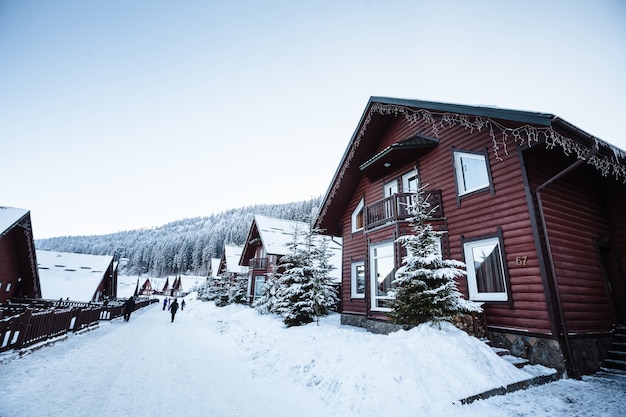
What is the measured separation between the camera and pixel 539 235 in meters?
8.00

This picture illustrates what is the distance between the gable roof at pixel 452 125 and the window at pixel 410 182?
5.02 feet

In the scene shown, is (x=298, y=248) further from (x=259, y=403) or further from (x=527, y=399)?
(x=527, y=399)

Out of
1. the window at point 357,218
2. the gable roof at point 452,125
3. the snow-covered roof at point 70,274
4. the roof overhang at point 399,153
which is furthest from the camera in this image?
the snow-covered roof at point 70,274

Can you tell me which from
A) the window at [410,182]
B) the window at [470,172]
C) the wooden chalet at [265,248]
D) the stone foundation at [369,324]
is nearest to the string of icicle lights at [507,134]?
the window at [470,172]

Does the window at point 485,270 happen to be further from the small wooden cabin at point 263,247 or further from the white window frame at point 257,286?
the white window frame at point 257,286

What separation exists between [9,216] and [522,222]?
1078 inches

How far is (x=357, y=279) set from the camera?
15.6 metres

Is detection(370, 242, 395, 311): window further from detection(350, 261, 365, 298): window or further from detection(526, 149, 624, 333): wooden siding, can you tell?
detection(526, 149, 624, 333): wooden siding

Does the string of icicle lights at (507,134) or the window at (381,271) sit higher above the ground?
the string of icicle lights at (507,134)

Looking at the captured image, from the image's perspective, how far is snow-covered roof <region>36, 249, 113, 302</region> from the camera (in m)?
30.6

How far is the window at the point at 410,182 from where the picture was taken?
1286 centimetres

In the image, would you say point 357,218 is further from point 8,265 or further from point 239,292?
point 8,265

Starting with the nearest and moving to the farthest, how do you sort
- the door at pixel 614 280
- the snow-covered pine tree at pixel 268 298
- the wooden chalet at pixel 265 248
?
the door at pixel 614 280, the snow-covered pine tree at pixel 268 298, the wooden chalet at pixel 265 248

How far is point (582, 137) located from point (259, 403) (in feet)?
33.1
